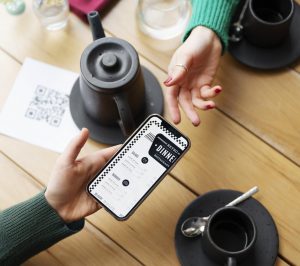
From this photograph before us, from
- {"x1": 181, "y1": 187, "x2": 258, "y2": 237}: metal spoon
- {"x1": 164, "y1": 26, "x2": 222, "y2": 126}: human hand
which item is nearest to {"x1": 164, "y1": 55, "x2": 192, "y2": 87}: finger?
{"x1": 164, "y1": 26, "x2": 222, "y2": 126}: human hand

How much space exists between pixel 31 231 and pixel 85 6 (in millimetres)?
439

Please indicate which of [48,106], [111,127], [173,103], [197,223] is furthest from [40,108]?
[197,223]

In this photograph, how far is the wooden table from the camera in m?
0.84

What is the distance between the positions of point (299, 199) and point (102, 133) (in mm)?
352

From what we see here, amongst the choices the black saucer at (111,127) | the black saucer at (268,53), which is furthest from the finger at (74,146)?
the black saucer at (268,53)

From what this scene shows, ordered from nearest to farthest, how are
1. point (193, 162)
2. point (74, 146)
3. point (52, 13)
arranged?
point (74, 146) < point (193, 162) < point (52, 13)

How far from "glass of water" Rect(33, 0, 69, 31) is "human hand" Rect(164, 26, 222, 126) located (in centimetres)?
24

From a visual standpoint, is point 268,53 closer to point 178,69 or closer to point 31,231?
point 178,69

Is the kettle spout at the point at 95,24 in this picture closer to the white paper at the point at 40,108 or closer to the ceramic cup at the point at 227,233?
the white paper at the point at 40,108

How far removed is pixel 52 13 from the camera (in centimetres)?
98

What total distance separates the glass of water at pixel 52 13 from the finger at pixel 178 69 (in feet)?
0.82

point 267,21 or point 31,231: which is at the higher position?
point 267,21

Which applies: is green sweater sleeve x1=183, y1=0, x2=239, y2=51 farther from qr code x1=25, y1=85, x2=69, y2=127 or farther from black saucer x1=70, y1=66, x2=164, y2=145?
qr code x1=25, y1=85, x2=69, y2=127

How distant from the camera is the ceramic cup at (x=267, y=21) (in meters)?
0.87
